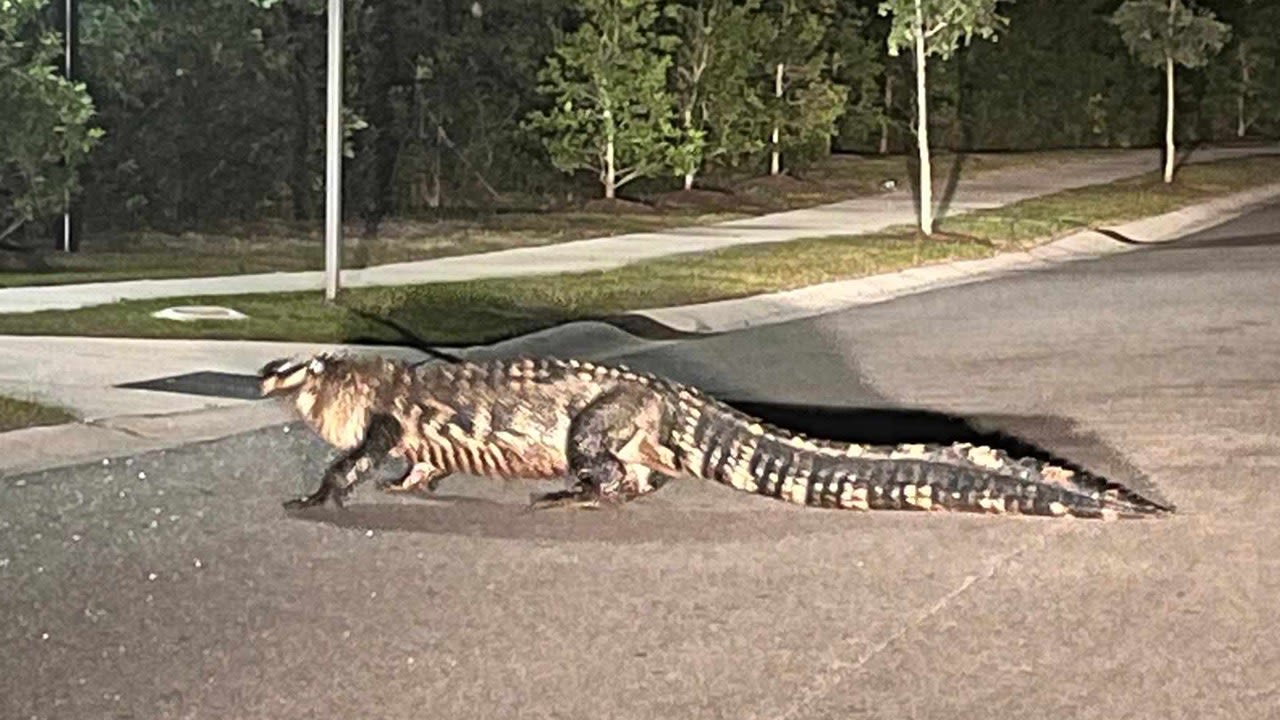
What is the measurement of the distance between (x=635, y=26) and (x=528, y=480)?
63.9ft

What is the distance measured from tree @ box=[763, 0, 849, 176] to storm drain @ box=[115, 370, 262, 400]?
21582 mm

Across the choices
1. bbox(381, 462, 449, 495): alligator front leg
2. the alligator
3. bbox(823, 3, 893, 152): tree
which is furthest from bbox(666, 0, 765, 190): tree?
the alligator

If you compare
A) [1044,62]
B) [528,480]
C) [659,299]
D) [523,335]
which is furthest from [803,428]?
[1044,62]

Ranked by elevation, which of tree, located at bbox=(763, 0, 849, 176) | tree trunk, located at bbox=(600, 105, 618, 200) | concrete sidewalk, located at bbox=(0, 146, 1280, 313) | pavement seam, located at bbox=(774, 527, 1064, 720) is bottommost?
pavement seam, located at bbox=(774, 527, 1064, 720)

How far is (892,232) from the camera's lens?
86.9 feet

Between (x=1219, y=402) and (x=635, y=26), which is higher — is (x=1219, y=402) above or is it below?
below

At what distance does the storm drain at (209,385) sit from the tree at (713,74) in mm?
18314

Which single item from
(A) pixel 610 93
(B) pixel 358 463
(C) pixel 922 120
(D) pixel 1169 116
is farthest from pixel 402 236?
(D) pixel 1169 116

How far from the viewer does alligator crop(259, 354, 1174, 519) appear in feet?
29.1

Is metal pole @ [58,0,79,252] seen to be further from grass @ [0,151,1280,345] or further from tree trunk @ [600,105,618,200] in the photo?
tree trunk @ [600,105,618,200]

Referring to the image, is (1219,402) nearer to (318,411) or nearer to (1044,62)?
(318,411)

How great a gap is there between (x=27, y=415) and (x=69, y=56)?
1000cm

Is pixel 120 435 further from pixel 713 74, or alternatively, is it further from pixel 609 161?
pixel 713 74

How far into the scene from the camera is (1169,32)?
37.3 meters
